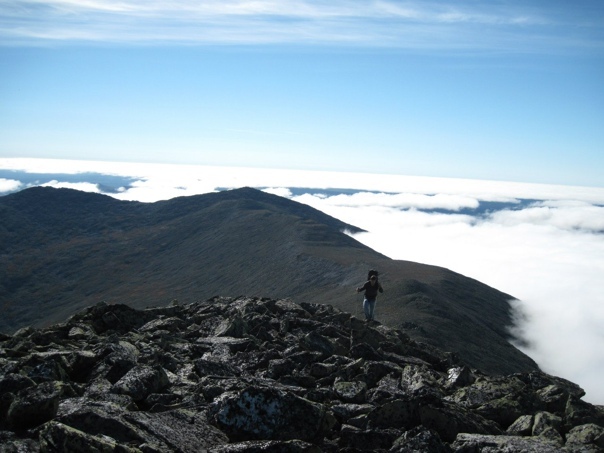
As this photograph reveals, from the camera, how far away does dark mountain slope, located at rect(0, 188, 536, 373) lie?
69938 millimetres

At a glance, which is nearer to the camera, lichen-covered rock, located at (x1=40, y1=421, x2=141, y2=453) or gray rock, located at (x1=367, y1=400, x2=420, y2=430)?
lichen-covered rock, located at (x1=40, y1=421, x2=141, y2=453)

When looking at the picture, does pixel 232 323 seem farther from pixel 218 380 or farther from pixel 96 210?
pixel 96 210

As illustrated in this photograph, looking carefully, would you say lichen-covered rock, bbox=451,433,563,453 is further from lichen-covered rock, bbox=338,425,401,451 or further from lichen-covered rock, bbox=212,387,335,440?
lichen-covered rock, bbox=212,387,335,440

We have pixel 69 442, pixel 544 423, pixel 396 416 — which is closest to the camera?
pixel 69 442

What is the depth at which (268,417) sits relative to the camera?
33.3 feet

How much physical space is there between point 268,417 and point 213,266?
110 m

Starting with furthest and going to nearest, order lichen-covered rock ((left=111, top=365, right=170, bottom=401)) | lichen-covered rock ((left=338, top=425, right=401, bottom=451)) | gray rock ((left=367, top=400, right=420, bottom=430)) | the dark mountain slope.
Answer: the dark mountain slope < lichen-covered rock ((left=111, top=365, right=170, bottom=401)) < gray rock ((left=367, top=400, right=420, bottom=430)) < lichen-covered rock ((left=338, top=425, right=401, bottom=451))

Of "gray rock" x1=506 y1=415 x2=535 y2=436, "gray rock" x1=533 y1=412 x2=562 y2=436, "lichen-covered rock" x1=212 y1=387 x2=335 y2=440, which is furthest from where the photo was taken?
"gray rock" x1=506 y1=415 x2=535 y2=436

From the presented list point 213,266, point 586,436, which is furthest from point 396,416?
point 213,266

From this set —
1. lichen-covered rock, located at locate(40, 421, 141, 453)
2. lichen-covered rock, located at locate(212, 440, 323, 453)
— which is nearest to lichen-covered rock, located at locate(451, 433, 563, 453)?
lichen-covered rock, located at locate(212, 440, 323, 453)

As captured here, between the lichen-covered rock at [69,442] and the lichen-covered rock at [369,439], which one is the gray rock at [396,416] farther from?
the lichen-covered rock at [69,442]

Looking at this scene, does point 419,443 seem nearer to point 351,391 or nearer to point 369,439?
point 369,439

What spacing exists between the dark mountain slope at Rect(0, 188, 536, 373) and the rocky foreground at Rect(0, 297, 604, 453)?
39194 mm

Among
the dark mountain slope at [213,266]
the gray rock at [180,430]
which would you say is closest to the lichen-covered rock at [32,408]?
the gray rock at [180,430]
